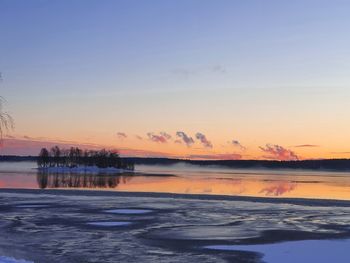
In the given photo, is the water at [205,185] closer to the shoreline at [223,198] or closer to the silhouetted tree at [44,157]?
the shoreline at [223,198]

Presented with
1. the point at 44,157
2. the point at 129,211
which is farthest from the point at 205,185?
the point at 44,157

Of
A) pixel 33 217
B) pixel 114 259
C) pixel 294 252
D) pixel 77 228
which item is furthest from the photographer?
pixel 33 217

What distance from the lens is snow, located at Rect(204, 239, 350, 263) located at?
1181cm

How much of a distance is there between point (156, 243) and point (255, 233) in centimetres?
354

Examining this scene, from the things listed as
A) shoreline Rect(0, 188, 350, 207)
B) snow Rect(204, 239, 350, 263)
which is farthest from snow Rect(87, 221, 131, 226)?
shoreline Rect(0, 188, 350, 207)

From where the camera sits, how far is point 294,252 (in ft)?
41.6

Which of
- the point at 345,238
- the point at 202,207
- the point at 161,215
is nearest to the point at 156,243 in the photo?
the point at 345,238

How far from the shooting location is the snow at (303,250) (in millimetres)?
11811

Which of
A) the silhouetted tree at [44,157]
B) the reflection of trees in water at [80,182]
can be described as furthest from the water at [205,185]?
the silhouetted tree at [44,157]

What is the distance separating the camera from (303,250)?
12.9 meters

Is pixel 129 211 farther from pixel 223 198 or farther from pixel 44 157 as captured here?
pixel 44 157

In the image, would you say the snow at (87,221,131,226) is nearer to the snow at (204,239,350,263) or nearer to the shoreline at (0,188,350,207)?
the snow at (204,239,350,263)

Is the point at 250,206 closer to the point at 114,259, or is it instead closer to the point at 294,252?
the point at 294,252

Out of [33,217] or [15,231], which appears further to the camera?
[33,217]
